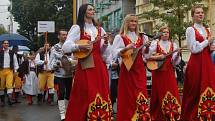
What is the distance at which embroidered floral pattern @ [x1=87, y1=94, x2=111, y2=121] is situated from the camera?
7.61m

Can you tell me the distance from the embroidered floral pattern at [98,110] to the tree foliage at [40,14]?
40105mm

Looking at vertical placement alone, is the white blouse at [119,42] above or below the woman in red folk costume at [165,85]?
above

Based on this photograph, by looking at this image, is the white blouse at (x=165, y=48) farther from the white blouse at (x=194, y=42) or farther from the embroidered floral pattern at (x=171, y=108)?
→ the white blouse at (x=194, y=42)

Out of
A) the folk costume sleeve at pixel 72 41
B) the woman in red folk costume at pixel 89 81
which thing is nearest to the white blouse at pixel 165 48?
the woman in red folk costume at pixel 89 81

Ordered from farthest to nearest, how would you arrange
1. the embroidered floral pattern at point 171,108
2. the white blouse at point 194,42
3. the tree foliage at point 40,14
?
1. the tree foliage at point 40,14
2. the embroidered floral pattern at point 171,108
3. the white blouse at point 194,42

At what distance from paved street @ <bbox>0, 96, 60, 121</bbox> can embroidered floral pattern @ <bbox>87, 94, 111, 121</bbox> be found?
148 inches

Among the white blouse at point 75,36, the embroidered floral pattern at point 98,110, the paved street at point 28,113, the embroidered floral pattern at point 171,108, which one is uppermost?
the white blouse at point 75,36

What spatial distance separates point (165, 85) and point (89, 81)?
2.20 meters

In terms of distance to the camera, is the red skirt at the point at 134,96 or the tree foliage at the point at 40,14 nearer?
the red skirt at the point at 134,96

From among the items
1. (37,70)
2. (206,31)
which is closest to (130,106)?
(206,31)

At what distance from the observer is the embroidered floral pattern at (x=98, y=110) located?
7613mm

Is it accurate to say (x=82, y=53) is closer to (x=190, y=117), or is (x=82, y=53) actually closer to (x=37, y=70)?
(x=190, y=117)

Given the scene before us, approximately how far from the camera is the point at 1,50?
14.9m

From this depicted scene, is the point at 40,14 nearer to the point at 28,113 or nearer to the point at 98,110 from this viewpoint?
the point at 28,113
